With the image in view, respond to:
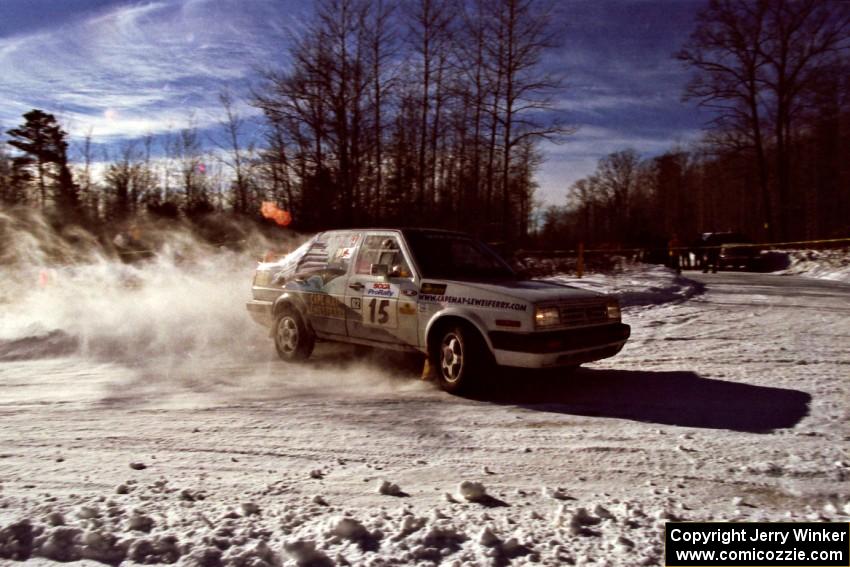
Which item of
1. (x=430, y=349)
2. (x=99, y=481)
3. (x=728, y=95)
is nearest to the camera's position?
(x=99, y=481)

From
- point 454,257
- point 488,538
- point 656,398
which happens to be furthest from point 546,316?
point 488,538

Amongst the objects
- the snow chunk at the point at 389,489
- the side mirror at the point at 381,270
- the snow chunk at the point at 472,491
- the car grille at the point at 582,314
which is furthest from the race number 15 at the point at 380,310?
the snow chunk at the point at 472,491

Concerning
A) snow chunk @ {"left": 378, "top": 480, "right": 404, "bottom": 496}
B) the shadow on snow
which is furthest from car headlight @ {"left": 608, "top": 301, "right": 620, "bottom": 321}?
snow chunk @ {"left": 378, "top": 480, "right": 404, "bottom": 496}

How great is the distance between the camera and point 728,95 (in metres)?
30.0

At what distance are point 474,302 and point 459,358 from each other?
21.8 inches

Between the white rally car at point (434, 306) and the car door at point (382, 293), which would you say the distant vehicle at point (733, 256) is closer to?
the white rally car at point (434, 306)

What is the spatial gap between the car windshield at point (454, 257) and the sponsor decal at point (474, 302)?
299 mm

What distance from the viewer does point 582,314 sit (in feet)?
17.6

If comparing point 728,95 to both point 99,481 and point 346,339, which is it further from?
point 99,481

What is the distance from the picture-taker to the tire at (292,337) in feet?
22.5

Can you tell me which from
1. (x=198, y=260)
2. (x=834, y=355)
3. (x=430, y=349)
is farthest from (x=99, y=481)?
(x=198, y=260)

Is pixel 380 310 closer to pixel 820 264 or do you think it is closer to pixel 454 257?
pixel 454 257

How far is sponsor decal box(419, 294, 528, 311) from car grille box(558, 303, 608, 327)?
443mm

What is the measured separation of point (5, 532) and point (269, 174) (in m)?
18.7
